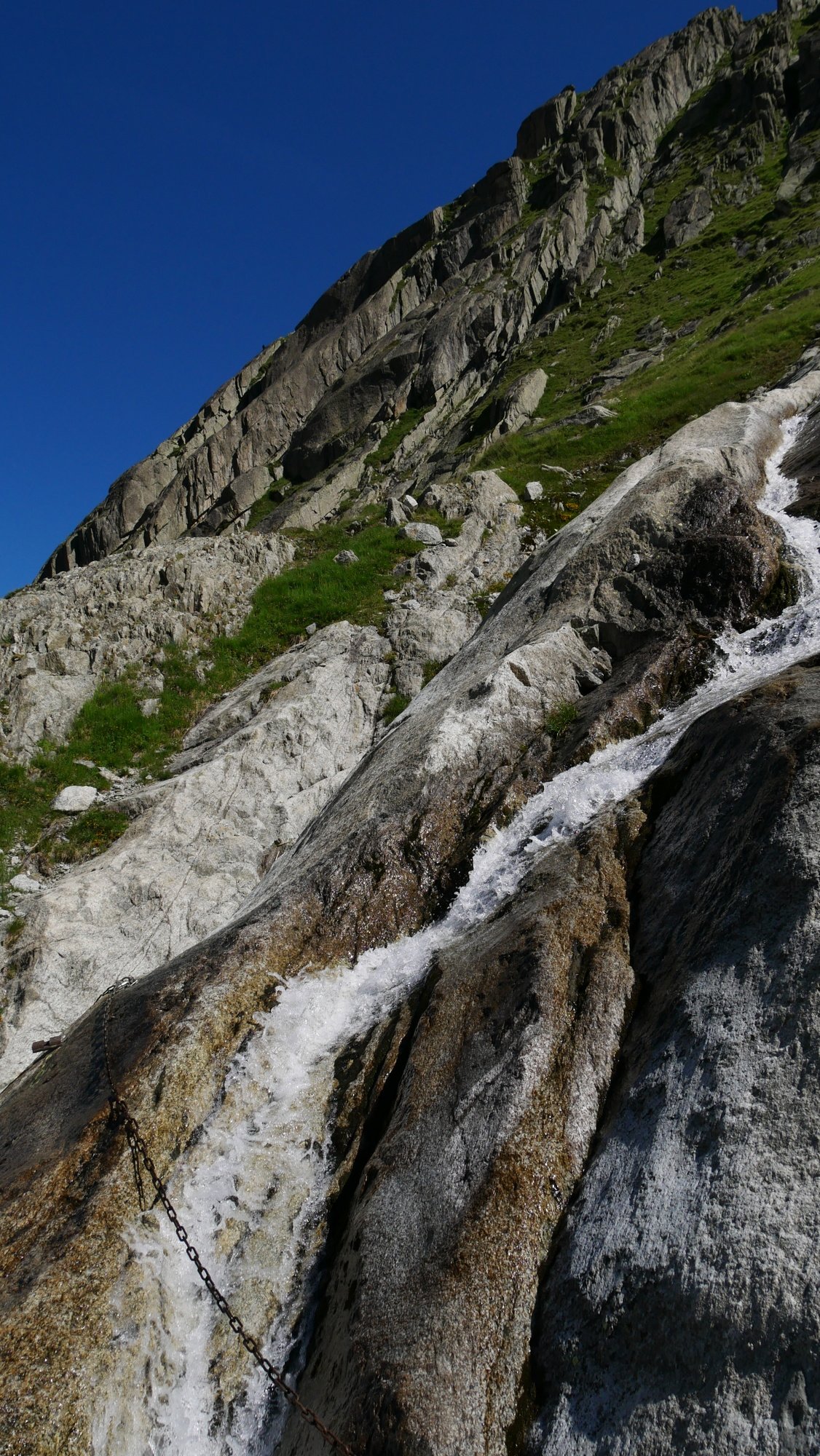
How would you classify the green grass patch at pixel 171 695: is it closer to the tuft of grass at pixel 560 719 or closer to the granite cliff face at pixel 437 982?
the granite cliff face at pixel 437 982

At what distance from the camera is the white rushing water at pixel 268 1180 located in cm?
758

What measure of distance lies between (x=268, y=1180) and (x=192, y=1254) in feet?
4.33

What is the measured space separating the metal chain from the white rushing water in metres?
0.15

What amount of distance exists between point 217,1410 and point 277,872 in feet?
33.0

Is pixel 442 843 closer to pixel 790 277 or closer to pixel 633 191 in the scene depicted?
pixel 790 277

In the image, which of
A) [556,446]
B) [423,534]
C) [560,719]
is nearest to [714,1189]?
[560,719]

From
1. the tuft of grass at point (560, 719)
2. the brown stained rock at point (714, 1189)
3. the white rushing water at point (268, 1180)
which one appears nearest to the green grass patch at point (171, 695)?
the tuft of grass at point (560, 719)

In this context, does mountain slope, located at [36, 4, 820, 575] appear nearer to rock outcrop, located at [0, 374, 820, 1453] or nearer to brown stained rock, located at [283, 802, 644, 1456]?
rock outcrop, located at [0, 374, 820, 1453]

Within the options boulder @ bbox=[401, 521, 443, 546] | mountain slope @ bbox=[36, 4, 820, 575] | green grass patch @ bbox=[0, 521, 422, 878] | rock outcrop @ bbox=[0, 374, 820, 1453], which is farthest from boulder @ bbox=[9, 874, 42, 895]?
mountain slope @ bbox=[36, 4, 820, 575]

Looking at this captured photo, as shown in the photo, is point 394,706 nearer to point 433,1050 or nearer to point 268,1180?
point 433,1050

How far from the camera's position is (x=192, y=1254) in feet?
26.5

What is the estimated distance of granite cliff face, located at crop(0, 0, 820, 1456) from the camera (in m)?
6.01

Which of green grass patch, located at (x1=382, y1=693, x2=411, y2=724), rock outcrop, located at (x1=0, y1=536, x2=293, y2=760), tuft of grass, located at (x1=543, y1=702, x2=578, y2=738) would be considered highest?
rock outcrop, located at (x1=0, y1=536, x2=293, y2=760)

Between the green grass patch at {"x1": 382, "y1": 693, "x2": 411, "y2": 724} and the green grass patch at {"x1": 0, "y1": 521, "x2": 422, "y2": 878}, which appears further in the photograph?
the green grass patch at {"x1": 382, "y1": 693, "x2": 411, "y2": 724}
